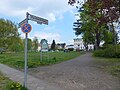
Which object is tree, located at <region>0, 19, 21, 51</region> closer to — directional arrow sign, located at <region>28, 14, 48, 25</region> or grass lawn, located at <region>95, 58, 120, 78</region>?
grass lawn, located at <region>95, 58, 120, 78</region>

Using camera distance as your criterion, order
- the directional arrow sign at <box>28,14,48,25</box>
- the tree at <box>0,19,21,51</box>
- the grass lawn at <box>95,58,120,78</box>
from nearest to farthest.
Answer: the directional arrow sign at <box>28,14,48,25</box>, the grass lawn at <box>95,58,120,78</box>, the tree at <box>0,19,21,51</box>

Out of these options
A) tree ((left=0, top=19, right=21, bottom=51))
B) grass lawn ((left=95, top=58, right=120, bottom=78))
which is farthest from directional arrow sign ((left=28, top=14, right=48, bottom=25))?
tree ((left=0, top=19, right=21, bottom=51))

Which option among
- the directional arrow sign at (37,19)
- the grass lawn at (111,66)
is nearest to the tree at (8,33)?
the grass lawn at (111,66)

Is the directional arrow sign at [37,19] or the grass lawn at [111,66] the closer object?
the directional arrow sign at [37,19]

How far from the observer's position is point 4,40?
56.0 meters

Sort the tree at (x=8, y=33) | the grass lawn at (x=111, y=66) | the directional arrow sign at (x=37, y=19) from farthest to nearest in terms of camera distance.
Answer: the tree at (x=8, y=33), the grass lawn at (x=111, y=66), the directional arrow sign at (x=37, y=19)

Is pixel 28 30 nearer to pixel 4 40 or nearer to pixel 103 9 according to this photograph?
pixel 103 9

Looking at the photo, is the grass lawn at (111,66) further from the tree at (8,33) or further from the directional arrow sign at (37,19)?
the tree at (8,33)

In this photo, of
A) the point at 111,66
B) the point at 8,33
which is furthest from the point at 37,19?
the point at 8,33

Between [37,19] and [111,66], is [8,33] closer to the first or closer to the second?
[111,66]

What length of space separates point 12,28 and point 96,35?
21.3m

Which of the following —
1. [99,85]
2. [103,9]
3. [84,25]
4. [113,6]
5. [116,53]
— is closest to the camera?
[99,85]

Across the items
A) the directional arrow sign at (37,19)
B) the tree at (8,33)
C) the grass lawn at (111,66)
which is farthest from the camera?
the tree at (8,33)

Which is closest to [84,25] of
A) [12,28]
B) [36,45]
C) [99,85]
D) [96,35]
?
[96,35]
